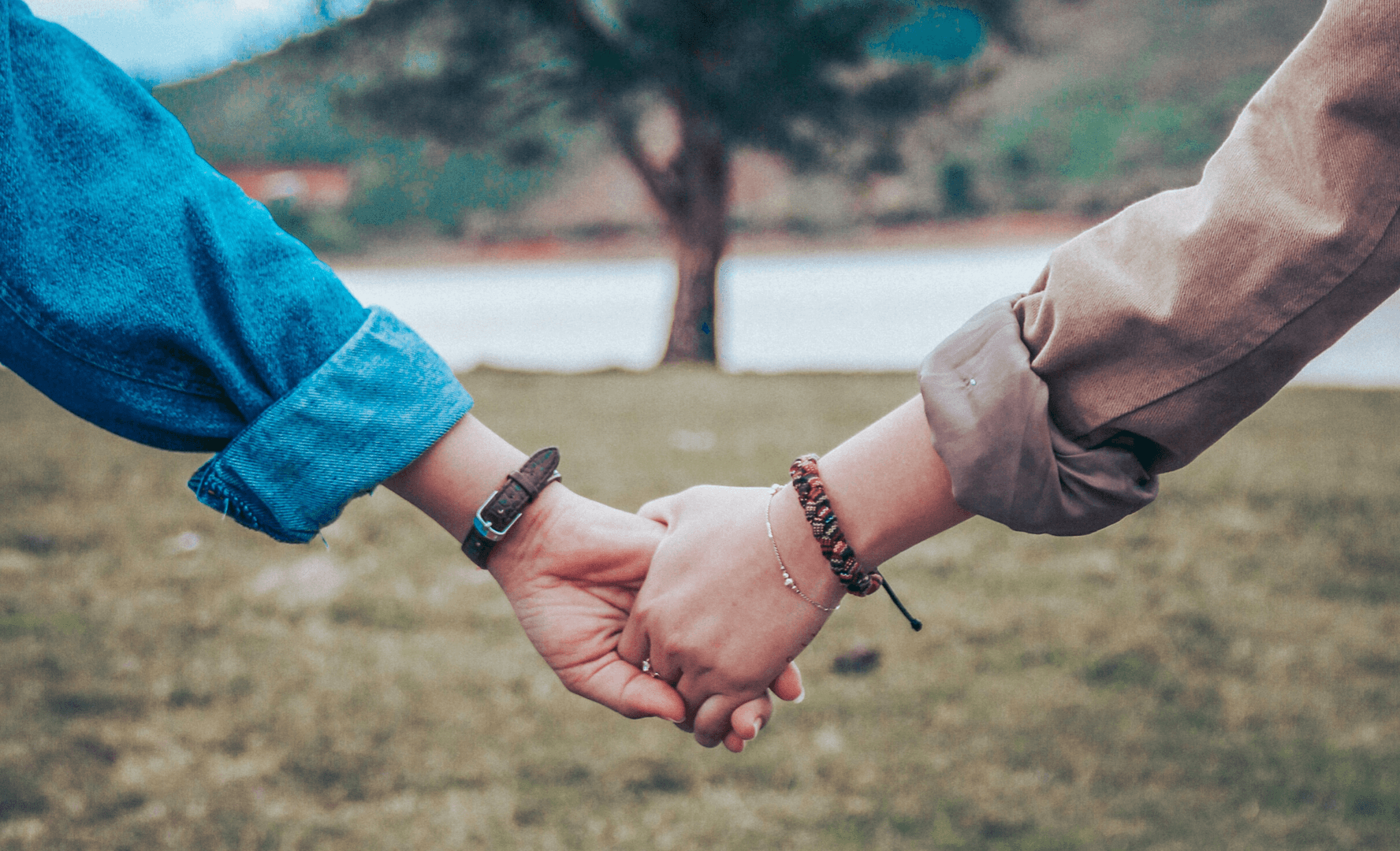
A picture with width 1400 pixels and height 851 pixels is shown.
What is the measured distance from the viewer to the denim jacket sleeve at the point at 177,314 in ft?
3.77

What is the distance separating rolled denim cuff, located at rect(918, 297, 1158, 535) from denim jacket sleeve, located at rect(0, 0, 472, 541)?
0.71 m

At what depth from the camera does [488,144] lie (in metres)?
A: 8.50

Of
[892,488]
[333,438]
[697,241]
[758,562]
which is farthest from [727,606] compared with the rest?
[697,241]

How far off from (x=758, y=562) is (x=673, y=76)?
694 centimetres

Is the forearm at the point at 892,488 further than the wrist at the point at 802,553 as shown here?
No

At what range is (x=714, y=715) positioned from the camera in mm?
1421

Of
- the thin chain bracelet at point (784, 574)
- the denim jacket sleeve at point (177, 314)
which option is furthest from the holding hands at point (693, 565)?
the denim jacket sleeve at point (177, 314)

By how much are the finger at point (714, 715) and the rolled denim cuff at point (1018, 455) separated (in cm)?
50

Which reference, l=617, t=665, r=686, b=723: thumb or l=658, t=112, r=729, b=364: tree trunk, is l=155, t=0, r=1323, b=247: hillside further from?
l=617, t=665, r=686, b=723: thumb

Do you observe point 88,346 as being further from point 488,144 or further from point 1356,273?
point 488,144

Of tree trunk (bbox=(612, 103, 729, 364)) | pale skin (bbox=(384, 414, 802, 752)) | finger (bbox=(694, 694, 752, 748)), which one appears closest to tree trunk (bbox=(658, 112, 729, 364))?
tree trunk (bbox=(612, 103, 729, 364))

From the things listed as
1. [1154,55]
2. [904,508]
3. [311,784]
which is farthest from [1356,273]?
[1154,55]

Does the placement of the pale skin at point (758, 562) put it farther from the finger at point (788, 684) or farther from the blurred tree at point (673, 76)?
the blurred tree at point (673, 76)

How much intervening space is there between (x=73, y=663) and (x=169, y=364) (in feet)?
4.54
